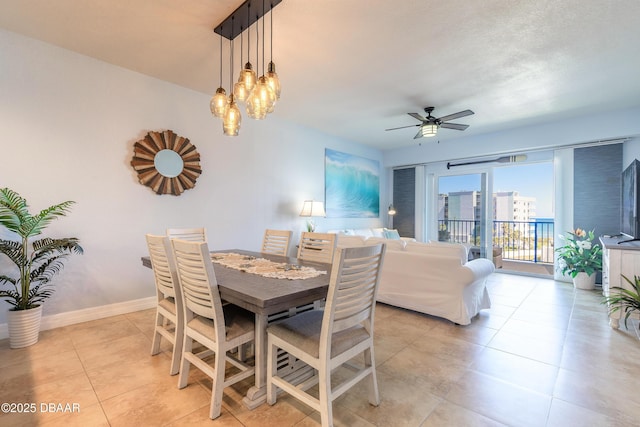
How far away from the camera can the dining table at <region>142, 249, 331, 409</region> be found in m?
1.41

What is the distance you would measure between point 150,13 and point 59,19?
2.72 feet

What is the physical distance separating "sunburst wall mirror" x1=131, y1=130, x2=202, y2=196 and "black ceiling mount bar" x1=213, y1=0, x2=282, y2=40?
1510 mm

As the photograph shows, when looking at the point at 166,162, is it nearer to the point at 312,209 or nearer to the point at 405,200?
the point at 312,209

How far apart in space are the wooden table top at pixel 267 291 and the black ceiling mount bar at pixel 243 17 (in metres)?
1.96

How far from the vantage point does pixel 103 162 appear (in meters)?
3.04

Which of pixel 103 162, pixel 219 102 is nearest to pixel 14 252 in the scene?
pixel 103 162

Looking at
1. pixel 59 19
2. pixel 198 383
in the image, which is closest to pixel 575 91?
pixel 198 383

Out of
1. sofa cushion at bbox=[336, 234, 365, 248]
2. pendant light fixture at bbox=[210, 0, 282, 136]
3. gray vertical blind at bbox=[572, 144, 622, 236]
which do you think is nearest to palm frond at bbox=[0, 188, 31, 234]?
pendant light fixture at bbox=[210, 0, 282, 136]

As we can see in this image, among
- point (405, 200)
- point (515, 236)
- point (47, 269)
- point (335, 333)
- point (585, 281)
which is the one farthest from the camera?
point (405, 200)

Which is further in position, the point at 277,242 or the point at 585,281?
the point at 585,281

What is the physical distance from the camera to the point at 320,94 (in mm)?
3762

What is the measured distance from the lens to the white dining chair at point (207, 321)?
1574 mm

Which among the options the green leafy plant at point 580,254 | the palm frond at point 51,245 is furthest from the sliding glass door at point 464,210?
the palm frond at point 51,245

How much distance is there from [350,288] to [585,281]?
4.85m
